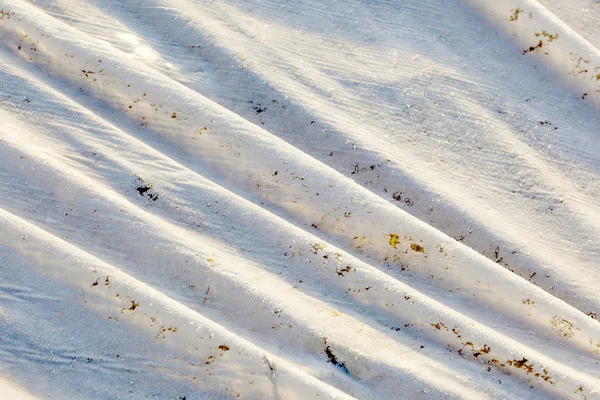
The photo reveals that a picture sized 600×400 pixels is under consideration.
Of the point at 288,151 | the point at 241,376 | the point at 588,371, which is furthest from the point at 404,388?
the point at 288,151

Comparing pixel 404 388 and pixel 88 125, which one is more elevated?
pixel 88 125

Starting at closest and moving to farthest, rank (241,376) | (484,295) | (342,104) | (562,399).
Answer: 1. (241,376)
2. (562,399)
3. (484,295)
4. (342,104)

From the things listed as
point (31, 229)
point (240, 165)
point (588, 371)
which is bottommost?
point (31, 229)

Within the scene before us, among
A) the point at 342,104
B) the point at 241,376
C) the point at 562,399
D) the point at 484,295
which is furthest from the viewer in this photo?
the point at 342,104

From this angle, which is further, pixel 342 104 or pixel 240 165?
pixel 342 104

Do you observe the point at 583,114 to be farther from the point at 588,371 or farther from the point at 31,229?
the point at 31,229

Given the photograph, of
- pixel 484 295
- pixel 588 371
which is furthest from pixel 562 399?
pixel 484 295

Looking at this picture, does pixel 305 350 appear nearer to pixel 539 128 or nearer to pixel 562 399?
pixel 562 399
